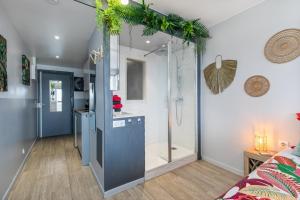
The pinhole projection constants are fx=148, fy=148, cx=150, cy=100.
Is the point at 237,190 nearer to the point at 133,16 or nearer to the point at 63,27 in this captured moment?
the point at 133,16

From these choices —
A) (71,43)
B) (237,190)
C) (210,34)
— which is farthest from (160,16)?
(237,190)

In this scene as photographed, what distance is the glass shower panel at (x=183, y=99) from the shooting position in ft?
10.3

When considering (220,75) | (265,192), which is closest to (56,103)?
(220,75)

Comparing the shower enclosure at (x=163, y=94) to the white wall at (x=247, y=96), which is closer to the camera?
the white wall at (x=247, y=96)

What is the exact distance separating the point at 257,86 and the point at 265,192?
70.5 inches

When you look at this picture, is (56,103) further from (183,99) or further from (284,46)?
(284,46)

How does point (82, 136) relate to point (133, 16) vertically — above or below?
below

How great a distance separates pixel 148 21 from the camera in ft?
7.26

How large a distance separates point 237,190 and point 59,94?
19.4 feet

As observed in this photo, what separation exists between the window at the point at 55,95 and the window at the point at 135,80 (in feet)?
11.1

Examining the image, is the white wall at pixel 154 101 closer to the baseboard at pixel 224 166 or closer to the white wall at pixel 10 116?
the baseboard at pixel 224 166

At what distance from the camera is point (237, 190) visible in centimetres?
98

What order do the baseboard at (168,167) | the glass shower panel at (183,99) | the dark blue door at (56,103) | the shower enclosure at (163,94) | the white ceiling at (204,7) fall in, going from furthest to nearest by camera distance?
1. the dark blue door at (56,103)
2. the glass shower panel at (183,99)
3. the shower enclosure at (163,94)
4. the baseboard at (168,167)
5. the white ceiling at (204,7)

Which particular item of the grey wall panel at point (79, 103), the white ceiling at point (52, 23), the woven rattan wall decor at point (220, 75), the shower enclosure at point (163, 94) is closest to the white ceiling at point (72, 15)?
the white ceiling at point (52, 23)
